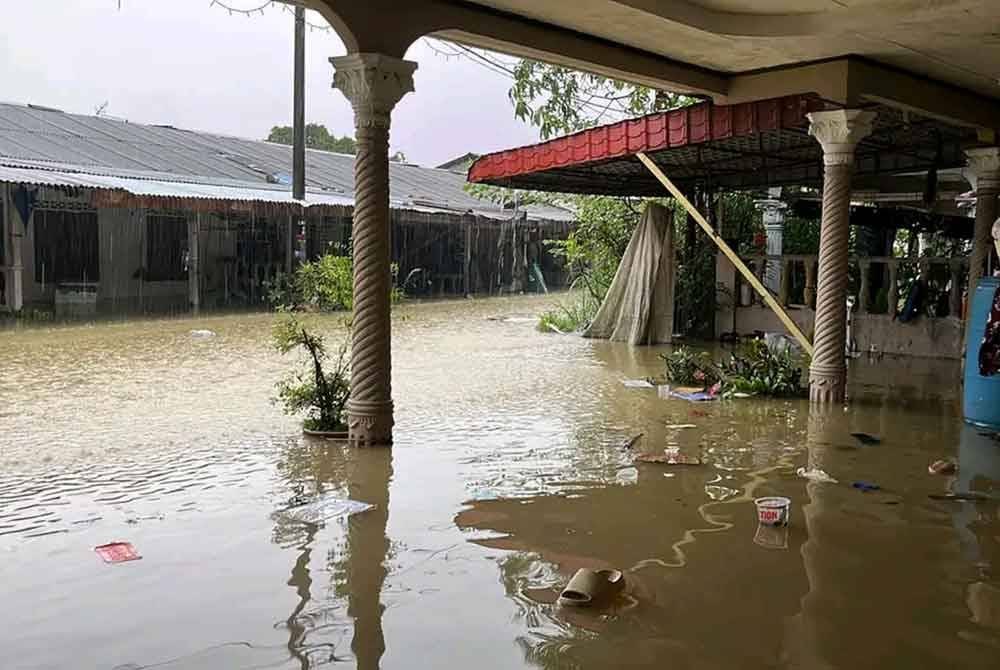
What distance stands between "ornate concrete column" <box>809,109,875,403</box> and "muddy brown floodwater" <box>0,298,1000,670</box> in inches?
15.8

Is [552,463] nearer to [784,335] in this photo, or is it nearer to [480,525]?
[480,525]

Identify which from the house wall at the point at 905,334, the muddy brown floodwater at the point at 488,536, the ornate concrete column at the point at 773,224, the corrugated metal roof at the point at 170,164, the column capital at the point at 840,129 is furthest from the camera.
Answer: the corrugated metal roof at the point at 170,164

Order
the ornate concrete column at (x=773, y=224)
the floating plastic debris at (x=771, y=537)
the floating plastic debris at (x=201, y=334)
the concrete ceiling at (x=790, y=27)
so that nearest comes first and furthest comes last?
the floating plastic debris at (x=771, y=537)
the concrete ceiling at (x=790, y=27)
the floating plastic debris at (x=201, y=334)
the ornate concrete column at (x=773, y=224)

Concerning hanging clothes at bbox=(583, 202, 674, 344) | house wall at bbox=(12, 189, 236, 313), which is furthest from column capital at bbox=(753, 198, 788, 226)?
house wall at bbox=(12, 189, 236, 313)

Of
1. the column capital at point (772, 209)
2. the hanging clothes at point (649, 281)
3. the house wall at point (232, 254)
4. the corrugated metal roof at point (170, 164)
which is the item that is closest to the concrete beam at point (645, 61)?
the hanging clothes at point (649, 281)

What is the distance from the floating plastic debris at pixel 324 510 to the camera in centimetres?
451

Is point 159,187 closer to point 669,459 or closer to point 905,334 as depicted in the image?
point 905,334

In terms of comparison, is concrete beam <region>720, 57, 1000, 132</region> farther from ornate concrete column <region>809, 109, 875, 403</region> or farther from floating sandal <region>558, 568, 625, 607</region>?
floating sandal <region>558, 568, 625, 607</region>

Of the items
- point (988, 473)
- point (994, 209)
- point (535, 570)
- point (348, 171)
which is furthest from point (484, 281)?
point (535, 570)

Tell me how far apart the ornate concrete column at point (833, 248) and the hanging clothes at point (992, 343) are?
1429mm

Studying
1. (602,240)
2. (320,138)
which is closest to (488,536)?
(602,240)

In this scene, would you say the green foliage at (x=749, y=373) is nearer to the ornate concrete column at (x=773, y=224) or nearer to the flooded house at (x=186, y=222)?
the ornate concrete column at (x=773, y=224)

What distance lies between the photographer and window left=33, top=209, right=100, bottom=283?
1542 cm

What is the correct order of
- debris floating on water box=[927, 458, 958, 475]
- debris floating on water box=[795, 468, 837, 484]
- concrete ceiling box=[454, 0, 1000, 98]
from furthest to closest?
concrete ceiling box=[454, 0, 1000, 98], debris floating on water box=[927, 458, 958, 475], debris floating on water box=[795, 468, 837, 484]
